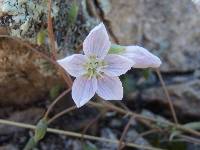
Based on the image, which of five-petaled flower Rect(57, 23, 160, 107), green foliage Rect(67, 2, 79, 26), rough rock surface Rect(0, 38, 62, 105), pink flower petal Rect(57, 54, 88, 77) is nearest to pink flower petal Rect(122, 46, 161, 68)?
five-petaled flower Rect(57, 23, 160, 107)

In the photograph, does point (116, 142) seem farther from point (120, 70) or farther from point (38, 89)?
point (120, 70)

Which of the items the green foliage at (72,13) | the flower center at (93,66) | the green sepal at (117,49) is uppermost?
the green foliage at (72,13)

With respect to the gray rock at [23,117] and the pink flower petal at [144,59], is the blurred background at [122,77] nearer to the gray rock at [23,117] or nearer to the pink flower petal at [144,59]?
the gray rock at [23,117]

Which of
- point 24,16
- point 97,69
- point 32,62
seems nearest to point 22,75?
point 32,62

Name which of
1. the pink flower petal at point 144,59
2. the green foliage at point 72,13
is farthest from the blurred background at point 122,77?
the pink flower petal at point 144,59

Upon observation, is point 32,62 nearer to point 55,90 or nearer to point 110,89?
point 55,90
